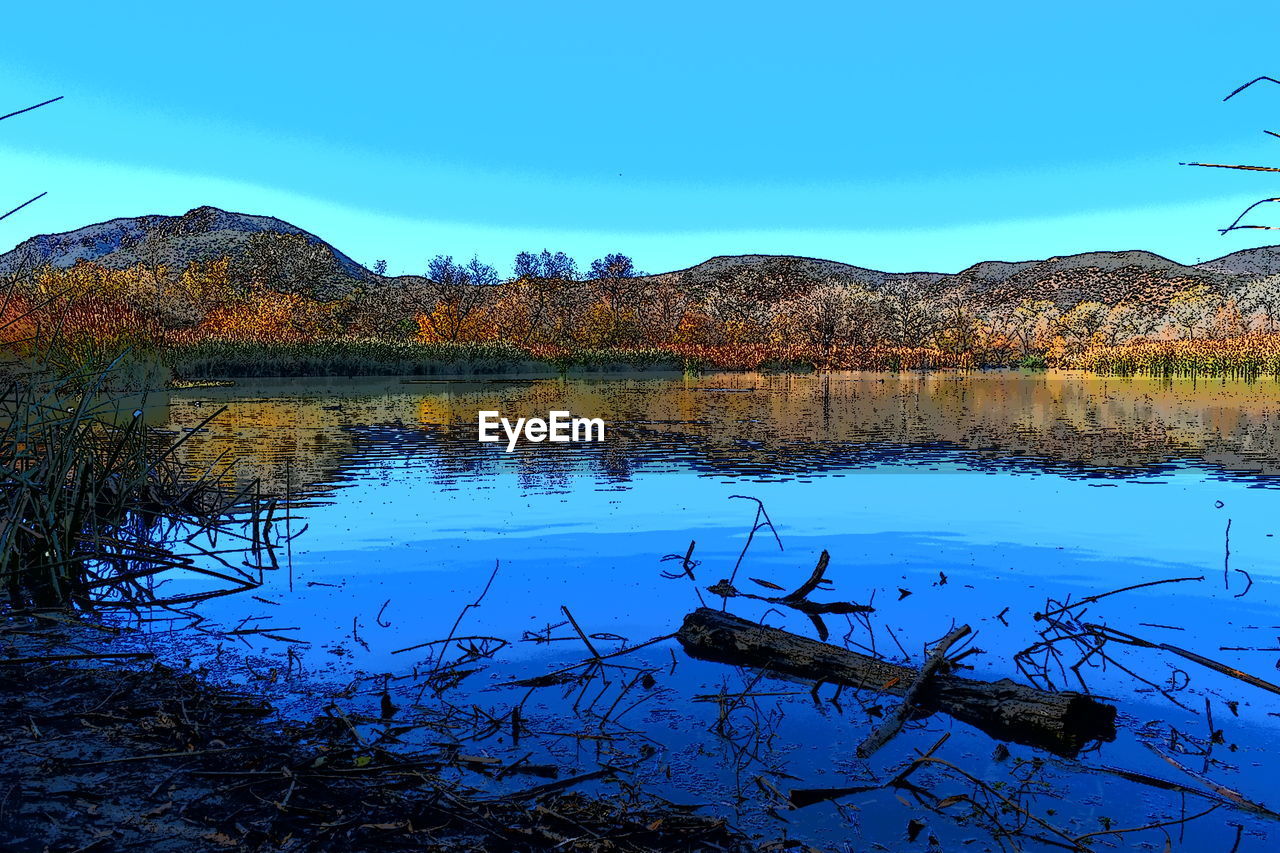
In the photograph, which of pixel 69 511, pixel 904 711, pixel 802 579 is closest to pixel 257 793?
pixel 904 711

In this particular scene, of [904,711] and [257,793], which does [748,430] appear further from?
[257,793]

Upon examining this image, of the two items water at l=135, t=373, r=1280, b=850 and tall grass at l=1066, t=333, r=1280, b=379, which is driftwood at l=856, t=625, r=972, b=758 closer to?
water at l=135, t=373, r=1280, b=850

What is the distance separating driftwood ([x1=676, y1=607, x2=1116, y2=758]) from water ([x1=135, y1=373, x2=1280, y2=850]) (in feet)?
0.39

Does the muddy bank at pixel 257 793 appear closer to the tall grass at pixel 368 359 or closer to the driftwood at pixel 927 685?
the driftwood at pixel 927 685

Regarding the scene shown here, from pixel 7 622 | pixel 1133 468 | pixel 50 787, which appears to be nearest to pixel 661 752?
pixel 50 787

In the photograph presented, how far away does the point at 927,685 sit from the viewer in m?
5.79

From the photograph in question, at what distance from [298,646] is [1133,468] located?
1597 cm

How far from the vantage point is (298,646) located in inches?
274

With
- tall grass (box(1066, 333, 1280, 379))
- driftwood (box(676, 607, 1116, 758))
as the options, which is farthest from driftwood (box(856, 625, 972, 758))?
tall grass (box(1066, 333, 1280, 379))

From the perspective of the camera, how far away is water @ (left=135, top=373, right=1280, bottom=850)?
4938 mm

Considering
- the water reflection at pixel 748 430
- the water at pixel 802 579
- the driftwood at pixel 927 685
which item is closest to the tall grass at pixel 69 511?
the water at pixel 802 579

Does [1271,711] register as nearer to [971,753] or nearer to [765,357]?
[971,753]

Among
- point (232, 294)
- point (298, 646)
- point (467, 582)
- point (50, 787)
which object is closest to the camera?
point (50, 787)

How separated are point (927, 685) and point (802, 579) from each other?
3.54 meters
